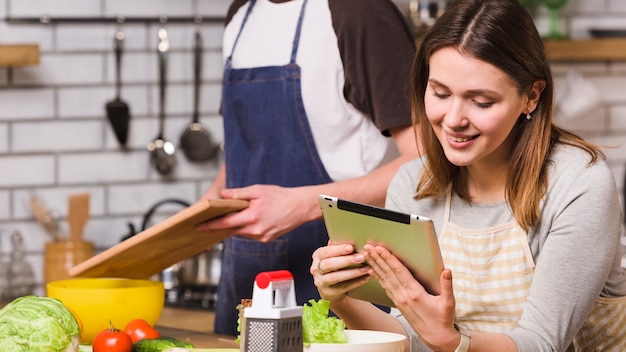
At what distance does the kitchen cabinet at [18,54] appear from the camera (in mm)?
3188

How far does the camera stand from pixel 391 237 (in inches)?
61.1

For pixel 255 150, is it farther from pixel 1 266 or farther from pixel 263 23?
pixel 1 266

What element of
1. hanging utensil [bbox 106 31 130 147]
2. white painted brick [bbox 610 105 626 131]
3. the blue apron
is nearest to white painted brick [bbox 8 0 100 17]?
hanging utensil [bbox 106 31 130 147]

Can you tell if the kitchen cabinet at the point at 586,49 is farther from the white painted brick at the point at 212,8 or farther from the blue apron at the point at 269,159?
the blue apron at the point at 269,159

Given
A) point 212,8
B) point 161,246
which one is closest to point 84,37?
point 212,8

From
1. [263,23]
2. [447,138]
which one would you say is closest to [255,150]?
[263,23]

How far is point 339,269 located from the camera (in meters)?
1.70

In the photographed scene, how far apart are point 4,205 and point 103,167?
1.14ft

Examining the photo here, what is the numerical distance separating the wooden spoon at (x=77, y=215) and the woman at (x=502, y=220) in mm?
1666

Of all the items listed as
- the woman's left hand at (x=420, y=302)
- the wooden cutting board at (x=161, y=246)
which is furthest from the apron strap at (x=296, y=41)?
the woman's left hand at (x=420, y=302)

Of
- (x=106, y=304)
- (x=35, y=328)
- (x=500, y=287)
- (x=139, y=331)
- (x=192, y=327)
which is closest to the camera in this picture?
(x=35, y=328)

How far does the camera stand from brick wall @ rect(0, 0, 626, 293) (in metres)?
3.38

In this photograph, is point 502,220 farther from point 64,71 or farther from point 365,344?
point 64,71

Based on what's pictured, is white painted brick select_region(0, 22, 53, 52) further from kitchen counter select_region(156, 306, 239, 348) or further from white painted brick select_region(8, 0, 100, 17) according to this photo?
kitchen counter select_region(156, 306, 239, 348)
